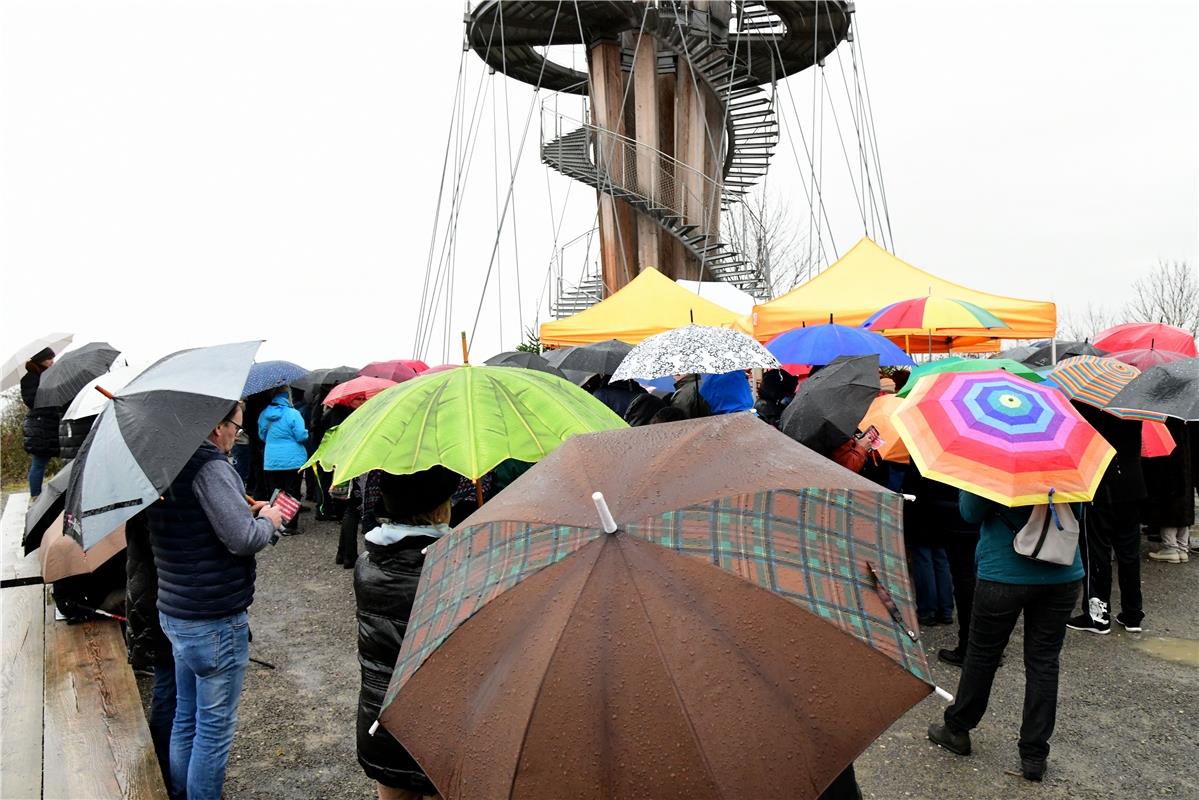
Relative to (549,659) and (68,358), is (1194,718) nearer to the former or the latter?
(549,659)

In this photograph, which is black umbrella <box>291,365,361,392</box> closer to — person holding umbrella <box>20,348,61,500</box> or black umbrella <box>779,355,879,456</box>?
person holding umbrella <box>20,348,61,500</box>

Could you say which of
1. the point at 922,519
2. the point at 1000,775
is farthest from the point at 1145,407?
the point at 1000,775

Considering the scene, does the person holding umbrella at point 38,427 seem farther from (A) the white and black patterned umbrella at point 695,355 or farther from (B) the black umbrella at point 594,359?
(A) the white and black patterned umbrella at point 695,355

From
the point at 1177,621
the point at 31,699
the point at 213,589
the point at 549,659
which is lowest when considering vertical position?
the point at 1177,621

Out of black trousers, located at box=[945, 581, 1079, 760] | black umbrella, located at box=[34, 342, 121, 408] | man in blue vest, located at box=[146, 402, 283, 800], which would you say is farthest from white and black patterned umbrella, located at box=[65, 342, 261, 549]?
black umbrella, located at box=[34, 342, 121, 408]

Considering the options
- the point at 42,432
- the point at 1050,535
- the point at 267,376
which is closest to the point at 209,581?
the point at 1050,535

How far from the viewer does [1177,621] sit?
6.81m

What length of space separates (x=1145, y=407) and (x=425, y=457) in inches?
174

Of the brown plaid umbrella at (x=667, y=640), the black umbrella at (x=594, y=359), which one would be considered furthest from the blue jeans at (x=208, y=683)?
the black umbrella at (x=594, y=359)

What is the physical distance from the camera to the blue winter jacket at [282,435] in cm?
1028

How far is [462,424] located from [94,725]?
2771mm

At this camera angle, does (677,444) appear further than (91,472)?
No

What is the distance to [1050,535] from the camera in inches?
153

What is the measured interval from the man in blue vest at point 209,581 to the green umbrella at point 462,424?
460 mm
